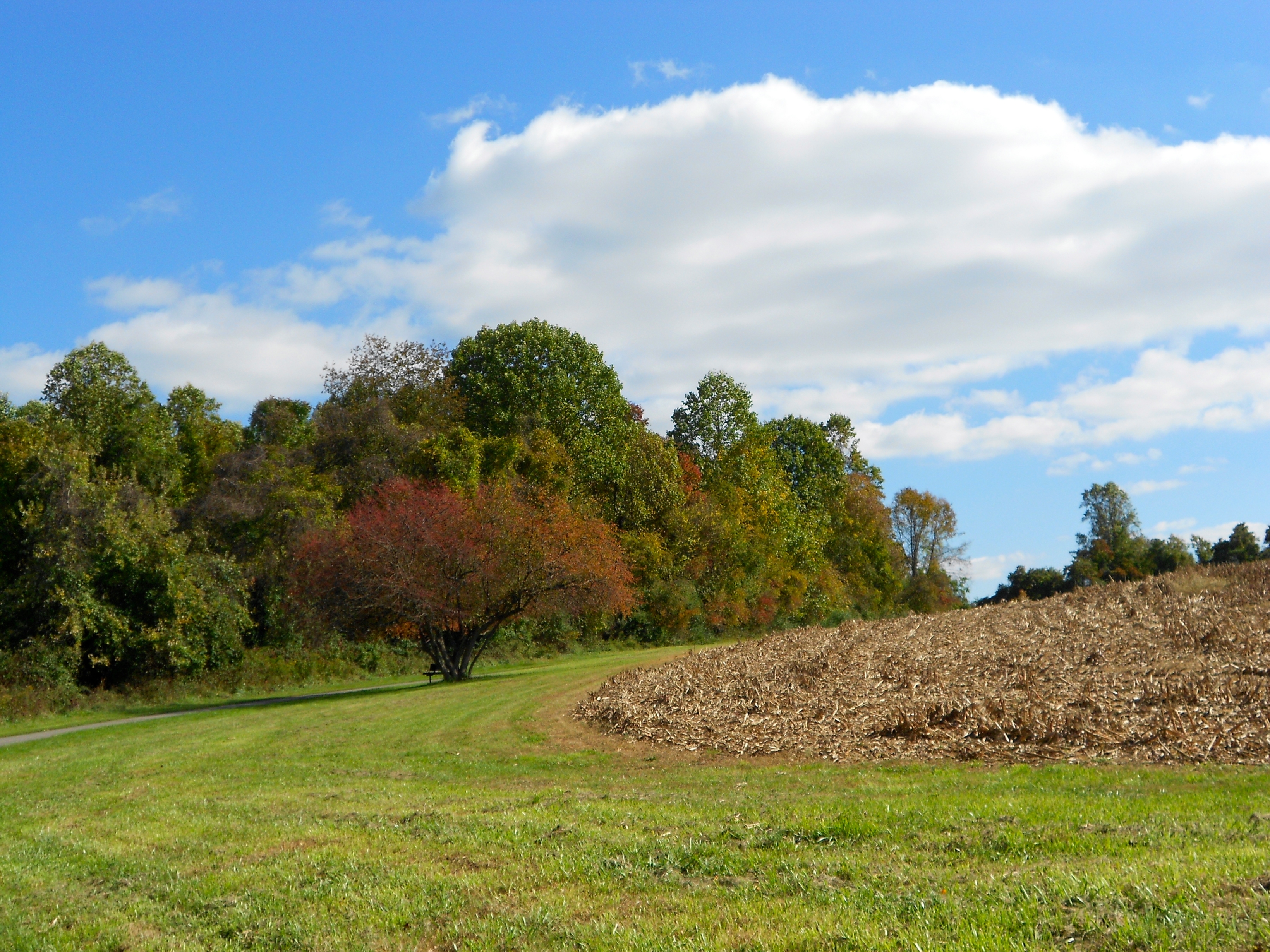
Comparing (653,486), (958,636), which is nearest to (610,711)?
(958,636)

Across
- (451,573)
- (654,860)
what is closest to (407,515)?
(451,573)

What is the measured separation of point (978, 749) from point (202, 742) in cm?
1286

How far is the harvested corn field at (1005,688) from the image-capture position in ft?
37.4

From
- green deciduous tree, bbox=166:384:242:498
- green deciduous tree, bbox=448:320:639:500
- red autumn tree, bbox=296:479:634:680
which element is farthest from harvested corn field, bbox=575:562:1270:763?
green deciduous tree, bbox=166:384:242:498

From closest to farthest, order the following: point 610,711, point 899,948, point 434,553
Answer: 1. point 899,948
2. point 610,711
3. point 434,553

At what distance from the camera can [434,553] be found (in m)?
26.0

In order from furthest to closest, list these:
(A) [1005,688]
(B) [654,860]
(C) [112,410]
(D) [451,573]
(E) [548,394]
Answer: (E) [548,394] → (C) [112,410] → (D) [451,573] → (A) [1005,688] → (B) [654,860]

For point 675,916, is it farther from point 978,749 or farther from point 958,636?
point 958,636

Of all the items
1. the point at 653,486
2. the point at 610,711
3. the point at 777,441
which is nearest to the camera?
the point at 610,711

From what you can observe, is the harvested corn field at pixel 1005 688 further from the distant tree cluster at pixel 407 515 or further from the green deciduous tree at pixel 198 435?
the green deciduous tree at pixel 198 435

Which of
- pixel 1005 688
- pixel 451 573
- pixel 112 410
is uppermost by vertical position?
pixel 112 410

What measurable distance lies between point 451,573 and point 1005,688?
16320mm

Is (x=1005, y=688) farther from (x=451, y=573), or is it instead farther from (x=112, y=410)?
(x=112, y=410)

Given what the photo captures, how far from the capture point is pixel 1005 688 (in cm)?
1356
